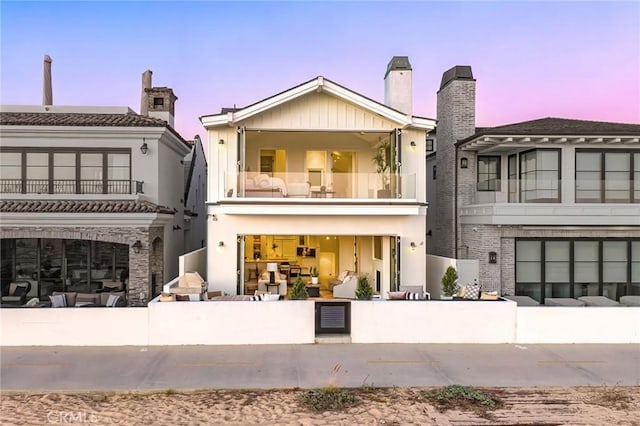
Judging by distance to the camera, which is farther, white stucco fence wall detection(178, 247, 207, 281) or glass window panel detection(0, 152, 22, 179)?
glass window panel detection(0, 152, 22, 179)

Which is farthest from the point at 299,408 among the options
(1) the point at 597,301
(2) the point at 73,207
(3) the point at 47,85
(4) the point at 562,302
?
(3) the point at 47,85

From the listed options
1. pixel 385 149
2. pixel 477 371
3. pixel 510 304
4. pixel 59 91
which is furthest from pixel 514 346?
pixel 59 91

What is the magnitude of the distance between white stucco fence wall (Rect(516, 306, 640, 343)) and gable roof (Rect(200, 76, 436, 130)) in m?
7.43

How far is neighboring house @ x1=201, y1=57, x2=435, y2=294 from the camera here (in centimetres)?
1506

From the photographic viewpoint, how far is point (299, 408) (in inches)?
320

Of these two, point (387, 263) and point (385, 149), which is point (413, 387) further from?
point (385, 149)

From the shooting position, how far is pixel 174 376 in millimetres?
9547

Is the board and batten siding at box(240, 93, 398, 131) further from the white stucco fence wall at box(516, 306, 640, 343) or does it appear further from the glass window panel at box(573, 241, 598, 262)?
the glass window panel at box(573, 241, 598, 262)

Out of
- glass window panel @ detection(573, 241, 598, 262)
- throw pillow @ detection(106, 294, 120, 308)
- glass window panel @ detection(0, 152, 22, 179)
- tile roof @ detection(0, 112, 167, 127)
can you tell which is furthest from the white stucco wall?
glass window panel @ detection(573, 241, 598, 262)

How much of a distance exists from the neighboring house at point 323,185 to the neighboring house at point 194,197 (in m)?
7.00

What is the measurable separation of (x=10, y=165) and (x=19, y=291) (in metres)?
4.66

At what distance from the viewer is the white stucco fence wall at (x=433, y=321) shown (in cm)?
1205

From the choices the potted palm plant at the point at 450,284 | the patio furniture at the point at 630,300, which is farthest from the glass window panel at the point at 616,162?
the potted palm plant at the point at 450,284

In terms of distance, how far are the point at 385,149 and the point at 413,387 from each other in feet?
32.0
